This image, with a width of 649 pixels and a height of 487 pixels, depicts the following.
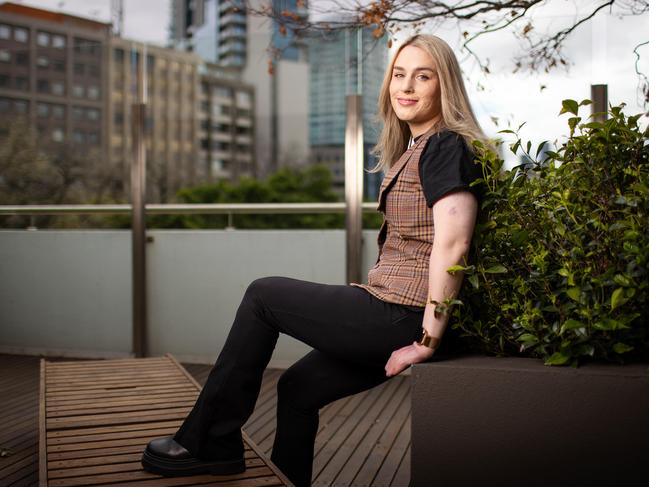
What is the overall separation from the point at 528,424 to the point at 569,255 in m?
0.36

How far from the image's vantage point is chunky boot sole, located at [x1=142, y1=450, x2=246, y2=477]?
184 cm

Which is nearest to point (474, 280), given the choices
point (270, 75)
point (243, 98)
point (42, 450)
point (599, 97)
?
point (42, 450)

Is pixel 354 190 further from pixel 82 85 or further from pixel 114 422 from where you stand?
pixel 82 85

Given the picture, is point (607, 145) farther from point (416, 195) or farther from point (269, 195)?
point (269, 195)

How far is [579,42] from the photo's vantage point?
4148 millimetres

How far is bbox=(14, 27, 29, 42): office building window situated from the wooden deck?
248cm

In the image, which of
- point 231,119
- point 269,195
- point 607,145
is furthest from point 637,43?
point 231,119

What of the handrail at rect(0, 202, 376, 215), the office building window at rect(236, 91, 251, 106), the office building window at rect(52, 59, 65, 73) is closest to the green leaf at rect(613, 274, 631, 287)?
the handrail at rect(0, 202, 376, 215)

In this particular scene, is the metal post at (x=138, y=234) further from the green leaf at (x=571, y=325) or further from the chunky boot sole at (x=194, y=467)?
the green leaf at (x=571, y=325)

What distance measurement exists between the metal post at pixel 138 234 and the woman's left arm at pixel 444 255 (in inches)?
137

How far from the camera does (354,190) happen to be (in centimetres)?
448

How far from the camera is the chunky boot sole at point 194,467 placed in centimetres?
184

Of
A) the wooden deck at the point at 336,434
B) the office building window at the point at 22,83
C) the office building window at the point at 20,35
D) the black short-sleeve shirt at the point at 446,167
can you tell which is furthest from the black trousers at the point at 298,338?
the office building window at the point at 20,35

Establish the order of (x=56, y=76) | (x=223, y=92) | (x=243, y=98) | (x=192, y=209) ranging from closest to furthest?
(x=192, y=209) < (x=56, y=76) < (x=223, y=92) < (x=243, y=98)
